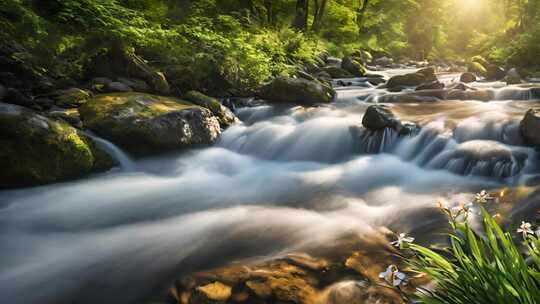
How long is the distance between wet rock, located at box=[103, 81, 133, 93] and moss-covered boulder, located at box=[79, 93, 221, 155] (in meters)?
0.47

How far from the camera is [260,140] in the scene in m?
7.78

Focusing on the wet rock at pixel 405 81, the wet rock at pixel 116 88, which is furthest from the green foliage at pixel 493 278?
the wet rock at pixel 405 81

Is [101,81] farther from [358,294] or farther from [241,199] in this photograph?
[358,294]

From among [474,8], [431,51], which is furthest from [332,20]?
[474,8]

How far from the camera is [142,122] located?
20.3 ft

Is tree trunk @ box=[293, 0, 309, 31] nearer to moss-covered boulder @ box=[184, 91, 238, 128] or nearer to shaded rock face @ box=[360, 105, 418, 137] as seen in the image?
moss-covered boulder @ box=[184, 91, 238, 128]

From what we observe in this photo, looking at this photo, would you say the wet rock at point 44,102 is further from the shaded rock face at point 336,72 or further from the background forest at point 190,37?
the shaded rock face at point 336,72

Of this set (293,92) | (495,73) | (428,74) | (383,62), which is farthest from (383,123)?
(383,62)

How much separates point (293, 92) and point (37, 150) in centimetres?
667

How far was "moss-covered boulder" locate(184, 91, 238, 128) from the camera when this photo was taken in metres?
8.08

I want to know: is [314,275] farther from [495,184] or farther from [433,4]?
[433,4]

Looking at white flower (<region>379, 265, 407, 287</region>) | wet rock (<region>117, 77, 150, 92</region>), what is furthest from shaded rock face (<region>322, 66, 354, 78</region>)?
white flower (<region>379, 265, 407, 287</region>)

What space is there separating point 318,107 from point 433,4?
94.9 ft

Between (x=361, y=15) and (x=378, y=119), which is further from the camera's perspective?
(x=361, y=15)
